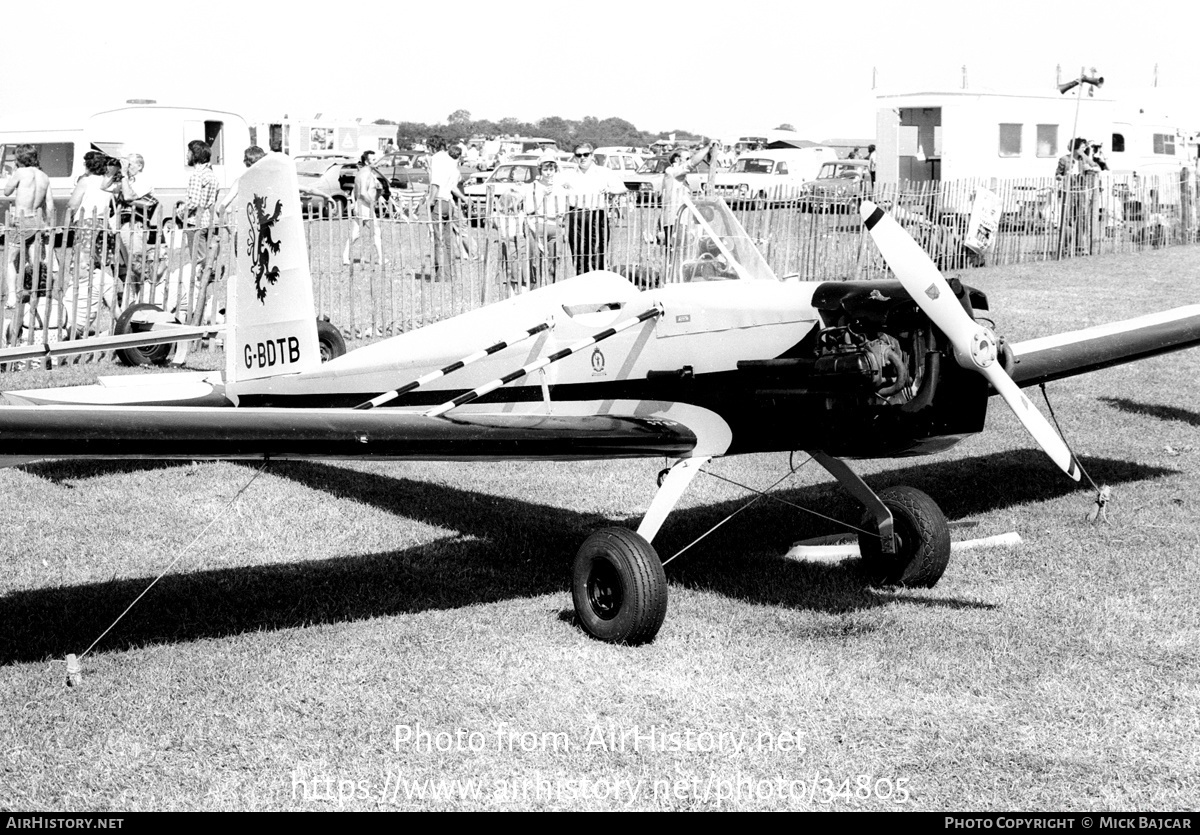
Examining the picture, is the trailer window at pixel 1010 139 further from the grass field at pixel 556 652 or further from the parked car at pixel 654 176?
the grass field at pixel 556 652

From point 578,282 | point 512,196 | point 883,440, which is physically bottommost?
point 883,440

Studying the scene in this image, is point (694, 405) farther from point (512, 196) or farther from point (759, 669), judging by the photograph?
point (512, 196)

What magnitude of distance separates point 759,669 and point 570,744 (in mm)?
1147

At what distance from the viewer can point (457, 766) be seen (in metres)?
5.04

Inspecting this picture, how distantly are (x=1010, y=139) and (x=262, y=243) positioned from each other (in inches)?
1092

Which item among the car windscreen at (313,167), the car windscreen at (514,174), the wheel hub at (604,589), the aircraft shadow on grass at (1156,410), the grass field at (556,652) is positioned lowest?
the grass field at (556,652)

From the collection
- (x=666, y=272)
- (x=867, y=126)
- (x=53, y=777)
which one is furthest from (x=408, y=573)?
(x=867, y=126)

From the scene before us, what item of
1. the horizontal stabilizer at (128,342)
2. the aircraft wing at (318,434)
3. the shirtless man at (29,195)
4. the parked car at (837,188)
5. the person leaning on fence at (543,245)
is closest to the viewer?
the aircraft wing at (318,434)

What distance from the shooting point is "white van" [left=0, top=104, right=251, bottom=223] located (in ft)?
90.6

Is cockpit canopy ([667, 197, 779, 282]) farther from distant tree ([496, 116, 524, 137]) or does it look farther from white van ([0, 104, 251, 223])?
distant tree ([496, 116, 524, 137])

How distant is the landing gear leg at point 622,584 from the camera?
6246 millimetres

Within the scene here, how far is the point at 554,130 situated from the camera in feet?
407

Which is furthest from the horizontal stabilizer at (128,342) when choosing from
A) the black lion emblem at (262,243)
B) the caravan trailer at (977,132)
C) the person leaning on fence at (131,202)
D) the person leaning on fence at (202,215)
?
the caravan trailer at (977,132)

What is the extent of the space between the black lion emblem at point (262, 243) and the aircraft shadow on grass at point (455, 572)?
68.9 inches
